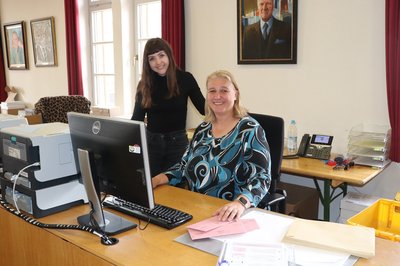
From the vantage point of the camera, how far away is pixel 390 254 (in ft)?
4.20

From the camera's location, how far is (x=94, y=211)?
4.91 ft

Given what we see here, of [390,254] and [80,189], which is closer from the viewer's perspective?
[390,254]

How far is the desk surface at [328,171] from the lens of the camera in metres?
2.38

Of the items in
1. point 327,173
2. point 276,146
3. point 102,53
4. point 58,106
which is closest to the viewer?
point 276,146

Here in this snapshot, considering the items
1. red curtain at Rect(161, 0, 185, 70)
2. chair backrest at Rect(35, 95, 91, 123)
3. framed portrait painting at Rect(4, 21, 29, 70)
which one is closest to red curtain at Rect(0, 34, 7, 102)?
framed portrait painting at Rect(4, 21, 29, 70)

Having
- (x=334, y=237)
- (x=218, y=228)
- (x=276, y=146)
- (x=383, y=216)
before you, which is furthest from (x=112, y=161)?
(x=383, y=216)

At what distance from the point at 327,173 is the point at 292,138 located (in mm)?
675

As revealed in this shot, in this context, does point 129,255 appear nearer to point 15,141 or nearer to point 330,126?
point 15,141

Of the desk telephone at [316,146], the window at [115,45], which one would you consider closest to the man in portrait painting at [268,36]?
the desk telephone at [316,146]

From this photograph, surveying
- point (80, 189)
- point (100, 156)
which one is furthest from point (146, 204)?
point (80, 189)

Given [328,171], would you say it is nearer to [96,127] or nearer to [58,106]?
[96,127]

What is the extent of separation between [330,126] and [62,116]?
312 cm

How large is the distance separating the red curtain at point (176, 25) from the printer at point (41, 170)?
88.2 inches

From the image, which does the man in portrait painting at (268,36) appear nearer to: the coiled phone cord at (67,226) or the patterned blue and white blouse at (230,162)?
the patterned blue and white blouse at (230,162)
